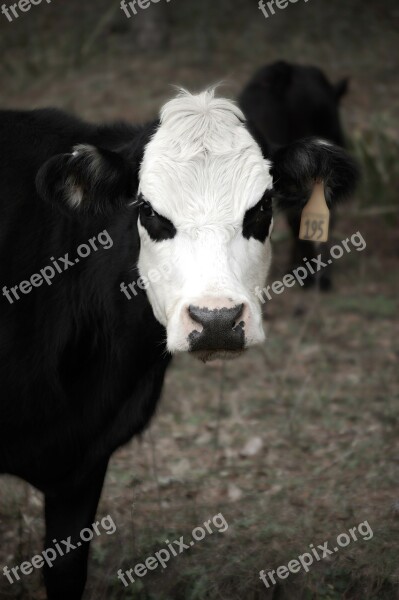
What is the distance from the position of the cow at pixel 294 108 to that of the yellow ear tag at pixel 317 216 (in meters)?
5.22

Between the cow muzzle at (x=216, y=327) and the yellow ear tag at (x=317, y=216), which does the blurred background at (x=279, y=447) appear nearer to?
the cow muzzle at (x=216, y=327)

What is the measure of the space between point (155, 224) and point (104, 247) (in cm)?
39

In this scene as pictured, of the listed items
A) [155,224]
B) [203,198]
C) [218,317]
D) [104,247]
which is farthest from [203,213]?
[104,247]

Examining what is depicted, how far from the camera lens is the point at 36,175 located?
3.53 meters

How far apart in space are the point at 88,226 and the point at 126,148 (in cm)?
36

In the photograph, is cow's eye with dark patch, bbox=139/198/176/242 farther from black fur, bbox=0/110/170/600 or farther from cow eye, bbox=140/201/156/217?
black fur, bbox=0/110/170/600

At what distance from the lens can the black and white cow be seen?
3.33 metres

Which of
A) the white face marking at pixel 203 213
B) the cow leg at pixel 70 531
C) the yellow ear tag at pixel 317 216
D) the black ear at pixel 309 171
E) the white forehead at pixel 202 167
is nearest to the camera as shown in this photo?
the white face marking at pixel 203 213

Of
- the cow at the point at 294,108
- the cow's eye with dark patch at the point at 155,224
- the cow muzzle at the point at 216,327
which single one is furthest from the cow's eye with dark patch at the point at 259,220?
the cow at the point at 294,108

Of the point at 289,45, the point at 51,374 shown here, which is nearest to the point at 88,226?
the point at 51,374

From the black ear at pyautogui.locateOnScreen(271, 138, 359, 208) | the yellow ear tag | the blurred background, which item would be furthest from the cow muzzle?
the blurred background

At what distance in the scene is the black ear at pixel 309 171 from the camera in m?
3.56

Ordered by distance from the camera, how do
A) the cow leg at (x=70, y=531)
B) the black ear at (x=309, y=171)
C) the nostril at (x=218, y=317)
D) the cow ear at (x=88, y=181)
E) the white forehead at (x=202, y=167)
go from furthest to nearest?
the cow leg at (x=70, y=531) < the black ear at (x=309, y=171) < the cow ear at (x=88, y=181) < the white forehead at (x=202, y=167) < the nostril at (x=218, y=317)

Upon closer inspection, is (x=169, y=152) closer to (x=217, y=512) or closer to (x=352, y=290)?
(x=217, y=512)
